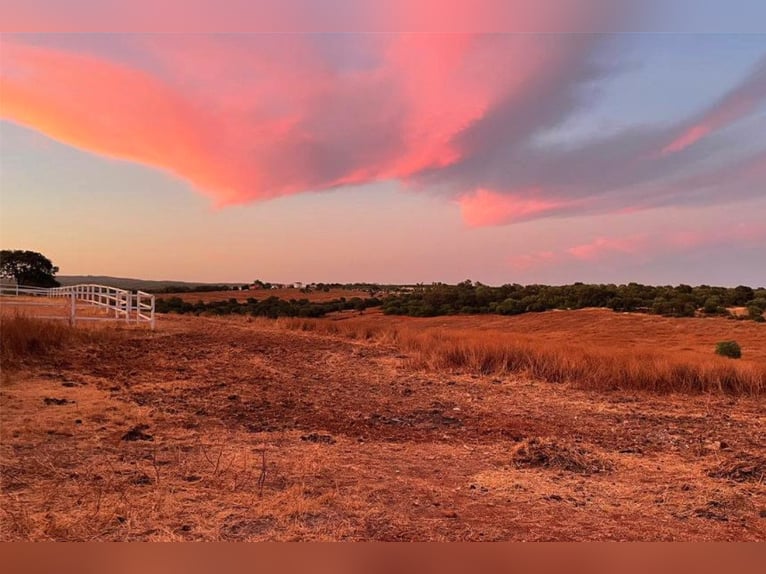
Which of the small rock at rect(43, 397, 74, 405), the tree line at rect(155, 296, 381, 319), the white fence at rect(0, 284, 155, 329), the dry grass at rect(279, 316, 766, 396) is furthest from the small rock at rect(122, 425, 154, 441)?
the tree line at rect(155, 296, 381, 319)

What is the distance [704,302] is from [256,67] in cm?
2229

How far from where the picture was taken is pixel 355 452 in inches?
137

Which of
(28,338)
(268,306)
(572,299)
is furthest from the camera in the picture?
(572,299)

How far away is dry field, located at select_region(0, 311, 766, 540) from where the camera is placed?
7.73 ft

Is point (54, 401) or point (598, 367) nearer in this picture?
point (54, 401)

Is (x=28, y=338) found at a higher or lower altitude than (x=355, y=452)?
higher

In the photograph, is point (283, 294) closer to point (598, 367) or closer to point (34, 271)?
point (34, 271)

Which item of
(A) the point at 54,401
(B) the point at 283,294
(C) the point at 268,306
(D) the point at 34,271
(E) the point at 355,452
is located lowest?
(E) the point at 355,452

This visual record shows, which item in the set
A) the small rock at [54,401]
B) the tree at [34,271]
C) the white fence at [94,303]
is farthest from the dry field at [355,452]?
the tree at [34,271]

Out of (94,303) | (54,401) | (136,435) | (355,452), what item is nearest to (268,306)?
(94,303)

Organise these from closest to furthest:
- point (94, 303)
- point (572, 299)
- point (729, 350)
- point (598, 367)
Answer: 1. point (598, 367)
2. point (94, 303)
3. point (729, 350)
4. point (572, 299)

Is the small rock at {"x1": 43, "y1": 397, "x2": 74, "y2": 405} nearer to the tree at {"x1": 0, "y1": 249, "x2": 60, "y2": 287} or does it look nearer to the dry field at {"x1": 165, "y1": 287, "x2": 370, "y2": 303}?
the tree at {"x1": 0, "y1": 249, "x2": 60, "y2": 287}

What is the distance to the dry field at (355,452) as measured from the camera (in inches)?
92.7

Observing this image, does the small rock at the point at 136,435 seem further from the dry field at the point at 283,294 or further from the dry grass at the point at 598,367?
the dry field at the point at 283,294
